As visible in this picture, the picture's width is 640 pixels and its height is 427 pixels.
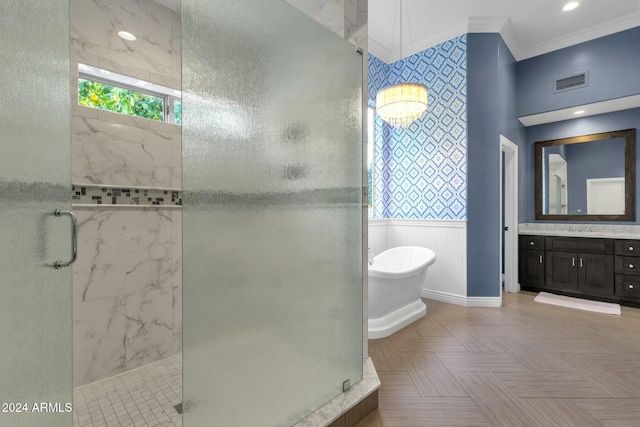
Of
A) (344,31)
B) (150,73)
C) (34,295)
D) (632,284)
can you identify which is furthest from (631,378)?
(150,73)

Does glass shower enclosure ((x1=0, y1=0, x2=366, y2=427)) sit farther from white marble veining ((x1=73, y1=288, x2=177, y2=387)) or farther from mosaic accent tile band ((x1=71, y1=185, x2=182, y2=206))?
white marble veining ((x1=73, y1=288, x2=177, y2=387))

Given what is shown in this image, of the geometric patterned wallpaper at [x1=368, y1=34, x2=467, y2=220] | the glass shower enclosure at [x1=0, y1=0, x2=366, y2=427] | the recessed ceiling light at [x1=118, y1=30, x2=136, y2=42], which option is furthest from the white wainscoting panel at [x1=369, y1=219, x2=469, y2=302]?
the recessed ceiling light at [x1=118, y1=30, x2=136, y2=42]

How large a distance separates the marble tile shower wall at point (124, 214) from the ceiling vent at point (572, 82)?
4513mm

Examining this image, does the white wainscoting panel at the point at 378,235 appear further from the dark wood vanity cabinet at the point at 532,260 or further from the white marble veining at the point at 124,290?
the white marble veining at the point at 124,290

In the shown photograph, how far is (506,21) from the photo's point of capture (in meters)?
3.55

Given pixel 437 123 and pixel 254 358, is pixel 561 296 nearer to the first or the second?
pixel 437 123

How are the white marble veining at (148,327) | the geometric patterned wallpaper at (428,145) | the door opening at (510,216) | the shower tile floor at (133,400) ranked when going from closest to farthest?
the shower tile floor at (133,400), the white marble veining at (148,327), the geometric patterned wallpaper at (428,145), the door opening at (510,216)

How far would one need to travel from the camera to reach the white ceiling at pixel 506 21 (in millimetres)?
3316

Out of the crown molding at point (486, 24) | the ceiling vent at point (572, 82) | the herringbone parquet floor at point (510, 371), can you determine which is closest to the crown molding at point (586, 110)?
the ceiling vent at point (572, 82)

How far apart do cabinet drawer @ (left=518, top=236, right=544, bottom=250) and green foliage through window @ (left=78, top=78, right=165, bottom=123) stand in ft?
15.5

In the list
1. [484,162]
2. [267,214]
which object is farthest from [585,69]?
[267,214]

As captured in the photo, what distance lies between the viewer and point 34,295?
2.71ft

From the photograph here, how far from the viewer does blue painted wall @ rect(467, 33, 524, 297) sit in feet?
11.7

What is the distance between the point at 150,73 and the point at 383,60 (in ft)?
10.3
